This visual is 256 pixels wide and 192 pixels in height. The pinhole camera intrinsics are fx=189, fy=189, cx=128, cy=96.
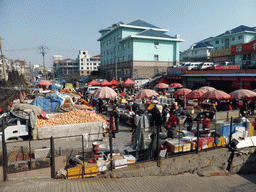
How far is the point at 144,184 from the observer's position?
7.15 metres

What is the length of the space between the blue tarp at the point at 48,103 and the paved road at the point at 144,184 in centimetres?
718

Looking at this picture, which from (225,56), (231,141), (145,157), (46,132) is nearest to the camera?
(145,157)

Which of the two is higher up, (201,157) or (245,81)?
(245,81)

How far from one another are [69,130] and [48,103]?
3.86m

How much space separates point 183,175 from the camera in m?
8.48

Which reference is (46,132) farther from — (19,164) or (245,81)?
(245,81)

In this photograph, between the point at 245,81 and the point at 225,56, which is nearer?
the point at 245,81

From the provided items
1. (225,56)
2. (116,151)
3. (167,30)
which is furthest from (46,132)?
(167,30)

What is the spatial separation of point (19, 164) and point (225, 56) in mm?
45039

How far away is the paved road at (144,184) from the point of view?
6.16m

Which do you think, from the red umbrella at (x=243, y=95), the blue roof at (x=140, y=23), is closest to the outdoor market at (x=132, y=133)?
the red umbrella at (x=243, y=95)

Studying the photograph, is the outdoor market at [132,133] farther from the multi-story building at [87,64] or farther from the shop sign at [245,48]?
the multi-story building at [87,64]

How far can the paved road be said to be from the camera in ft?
20.2

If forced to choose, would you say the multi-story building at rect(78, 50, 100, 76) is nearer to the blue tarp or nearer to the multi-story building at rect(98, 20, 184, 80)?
the multi-story building at rect(98, 20, 184, 80)
